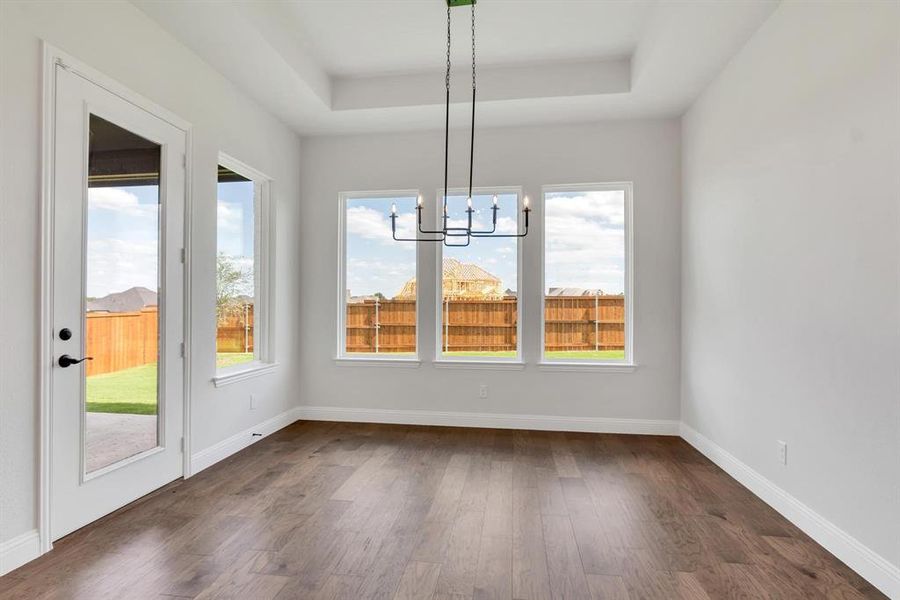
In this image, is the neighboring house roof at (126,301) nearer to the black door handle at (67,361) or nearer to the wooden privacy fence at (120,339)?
the wooden privacy fence at (120,339)

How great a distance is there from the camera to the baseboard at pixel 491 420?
174 inches

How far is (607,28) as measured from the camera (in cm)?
347

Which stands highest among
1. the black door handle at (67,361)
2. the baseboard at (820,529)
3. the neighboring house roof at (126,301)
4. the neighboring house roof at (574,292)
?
the neighboring house roof at (574,292)

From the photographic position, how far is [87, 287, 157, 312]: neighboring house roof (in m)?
2.63

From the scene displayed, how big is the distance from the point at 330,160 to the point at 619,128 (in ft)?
9.22

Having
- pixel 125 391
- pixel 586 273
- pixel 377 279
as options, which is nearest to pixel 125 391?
pixel 125 391

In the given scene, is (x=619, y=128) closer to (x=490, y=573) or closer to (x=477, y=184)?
(x=477, y=184)

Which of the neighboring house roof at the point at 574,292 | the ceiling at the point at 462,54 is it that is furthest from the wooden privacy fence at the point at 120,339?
the neighboring house roof at the point at 574,292

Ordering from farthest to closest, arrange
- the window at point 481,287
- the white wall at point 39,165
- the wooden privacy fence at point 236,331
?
the window at point 481,287 < the wooden privacy fence at point 236,331 < the white wall at point 39,165

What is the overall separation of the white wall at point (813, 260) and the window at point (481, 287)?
1722mm

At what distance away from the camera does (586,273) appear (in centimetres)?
461

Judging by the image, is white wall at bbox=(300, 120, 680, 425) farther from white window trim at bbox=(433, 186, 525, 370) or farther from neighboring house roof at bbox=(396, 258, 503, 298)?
neighboring house roof at bbox=(396, 258, 503, 298)

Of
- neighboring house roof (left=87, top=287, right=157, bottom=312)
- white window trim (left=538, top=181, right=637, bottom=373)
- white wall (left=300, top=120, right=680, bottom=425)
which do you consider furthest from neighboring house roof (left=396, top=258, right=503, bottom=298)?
neighboring house roof (left=87, top=287, right=157, bottom=312)

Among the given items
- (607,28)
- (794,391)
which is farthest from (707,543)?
(607,28)
